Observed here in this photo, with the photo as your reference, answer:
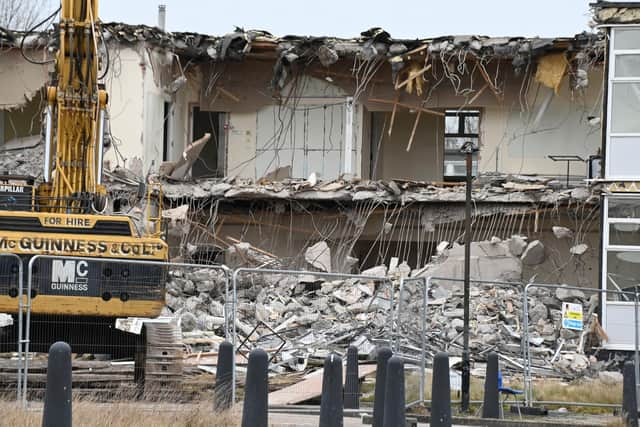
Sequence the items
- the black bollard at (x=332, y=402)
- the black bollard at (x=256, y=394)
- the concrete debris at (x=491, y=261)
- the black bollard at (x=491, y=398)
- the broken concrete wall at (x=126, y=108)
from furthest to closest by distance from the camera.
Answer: the broken concrete wall at (x=126, y=108) → the concrete debris at (x=491, y=261) → the black bollard at (x=491, y=398) → the black bollard at (x=332, y=402) → the black bollard at (x=256, y=394)

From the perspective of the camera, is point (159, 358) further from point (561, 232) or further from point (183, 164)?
point (561, 232)

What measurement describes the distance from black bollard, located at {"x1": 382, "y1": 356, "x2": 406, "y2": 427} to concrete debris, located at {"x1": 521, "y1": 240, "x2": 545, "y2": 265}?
1998 centimetres

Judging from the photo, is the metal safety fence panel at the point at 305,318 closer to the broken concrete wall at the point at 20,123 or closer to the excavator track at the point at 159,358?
the excavator track at the point at 159,358

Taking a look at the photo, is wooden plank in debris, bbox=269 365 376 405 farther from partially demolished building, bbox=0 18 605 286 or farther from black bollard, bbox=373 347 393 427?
partially demolished building, bbox=0 18 605 286

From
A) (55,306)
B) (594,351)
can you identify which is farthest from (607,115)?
(55,306)

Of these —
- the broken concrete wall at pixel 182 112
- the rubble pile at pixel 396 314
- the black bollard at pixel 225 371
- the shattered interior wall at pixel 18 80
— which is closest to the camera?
the black bollard at pixel 225 371

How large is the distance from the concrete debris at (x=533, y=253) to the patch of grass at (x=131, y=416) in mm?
17890

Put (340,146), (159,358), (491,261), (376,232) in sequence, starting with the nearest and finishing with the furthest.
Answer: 1. (159,358)
2. (491,261)
3. (376,232)
4. (340,146)

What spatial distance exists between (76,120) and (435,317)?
30.2 ft

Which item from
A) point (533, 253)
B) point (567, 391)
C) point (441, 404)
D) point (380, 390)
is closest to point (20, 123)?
point (533, 253)

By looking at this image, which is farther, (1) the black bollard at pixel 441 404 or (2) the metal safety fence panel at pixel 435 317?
(2) the metal safety fence panel at pixel 435 317

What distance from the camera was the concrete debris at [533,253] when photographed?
102 feet

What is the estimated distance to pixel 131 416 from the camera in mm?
12805

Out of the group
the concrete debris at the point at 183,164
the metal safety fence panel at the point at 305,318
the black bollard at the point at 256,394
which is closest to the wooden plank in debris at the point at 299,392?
the metal safety fence panel at the point at 305,318
